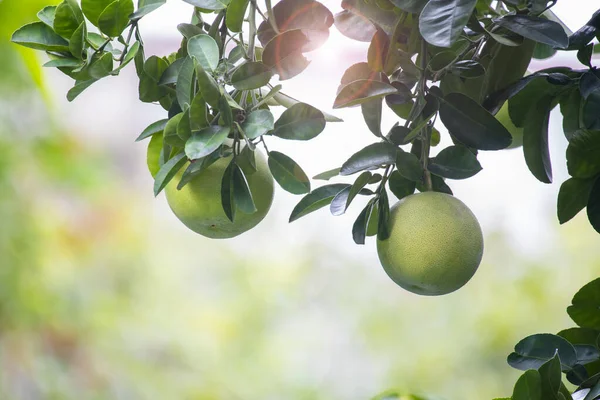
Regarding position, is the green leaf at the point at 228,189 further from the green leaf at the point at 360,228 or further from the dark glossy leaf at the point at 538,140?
the dark glossy leaf at the point at 538,140

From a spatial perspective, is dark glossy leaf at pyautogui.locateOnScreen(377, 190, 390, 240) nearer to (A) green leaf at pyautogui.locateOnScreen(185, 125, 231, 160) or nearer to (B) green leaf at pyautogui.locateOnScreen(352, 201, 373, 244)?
(B) green leaf at pyautogui.locateOnScreen(352, 201, 373, 244)

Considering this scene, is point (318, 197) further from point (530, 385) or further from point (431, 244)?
point (530, 385)

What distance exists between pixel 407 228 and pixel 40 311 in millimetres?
2323

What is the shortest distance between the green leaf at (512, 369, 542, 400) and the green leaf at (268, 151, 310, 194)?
0.19 metres

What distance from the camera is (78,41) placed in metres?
0.49

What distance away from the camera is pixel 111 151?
9.07 feet

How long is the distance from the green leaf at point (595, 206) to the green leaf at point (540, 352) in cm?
9

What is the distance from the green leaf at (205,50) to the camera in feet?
1.52

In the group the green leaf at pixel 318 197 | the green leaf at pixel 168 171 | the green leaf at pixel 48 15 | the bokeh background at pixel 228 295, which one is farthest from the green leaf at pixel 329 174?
the bokeh background at pixel 228 295

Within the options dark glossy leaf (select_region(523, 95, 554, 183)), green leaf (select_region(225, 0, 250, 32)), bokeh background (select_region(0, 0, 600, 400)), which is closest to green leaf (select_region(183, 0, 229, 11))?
green leaf (select_region(225, 0, 250, 32))

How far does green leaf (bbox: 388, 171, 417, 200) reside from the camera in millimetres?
573

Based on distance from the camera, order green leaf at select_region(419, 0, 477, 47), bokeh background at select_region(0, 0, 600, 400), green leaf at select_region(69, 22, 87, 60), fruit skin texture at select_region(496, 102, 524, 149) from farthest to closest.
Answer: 1. bokeh background at select_region(0, 0, 600, 400)
2. fruit skin texture at select_region(496, 102, 524, 149)
3. green leaf at select_region(69, 22, 87, 60)
4. green leaf at select_region(419, 0, 477, 47)

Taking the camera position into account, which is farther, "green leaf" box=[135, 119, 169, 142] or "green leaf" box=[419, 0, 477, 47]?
"green leaf" box=[135, 119, 169, 142]

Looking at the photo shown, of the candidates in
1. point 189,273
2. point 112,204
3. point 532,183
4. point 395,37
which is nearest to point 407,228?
point 395,37
